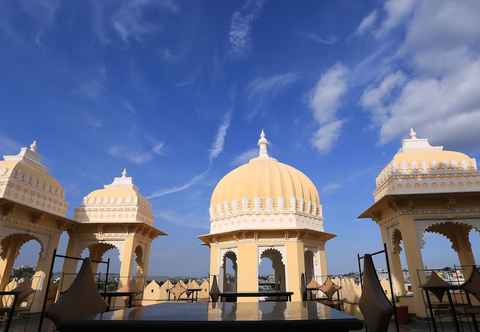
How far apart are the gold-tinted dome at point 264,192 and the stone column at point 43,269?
367 inches

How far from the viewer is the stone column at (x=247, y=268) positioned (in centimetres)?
1700

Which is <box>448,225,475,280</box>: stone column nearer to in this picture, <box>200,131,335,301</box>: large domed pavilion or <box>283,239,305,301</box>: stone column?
<box>200,131,335,301</box>: large domed pavilion

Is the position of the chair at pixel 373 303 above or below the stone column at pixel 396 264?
below

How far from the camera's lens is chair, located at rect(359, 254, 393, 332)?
3.48 metres

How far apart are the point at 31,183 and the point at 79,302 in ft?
47.2

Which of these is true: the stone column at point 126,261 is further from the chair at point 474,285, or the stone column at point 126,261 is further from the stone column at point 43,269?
the chair at point 474,285

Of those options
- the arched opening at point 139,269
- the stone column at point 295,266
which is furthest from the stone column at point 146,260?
the stone column at point 295,266

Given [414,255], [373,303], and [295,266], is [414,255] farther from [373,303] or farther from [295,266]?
[373,303]

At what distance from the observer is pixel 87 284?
484cm

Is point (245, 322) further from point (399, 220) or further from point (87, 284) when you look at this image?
point (399, 220)

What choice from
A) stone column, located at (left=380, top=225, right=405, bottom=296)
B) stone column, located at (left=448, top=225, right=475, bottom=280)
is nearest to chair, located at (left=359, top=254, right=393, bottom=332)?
stone column, located at (left=380, top=225, right=405, bottom=296)

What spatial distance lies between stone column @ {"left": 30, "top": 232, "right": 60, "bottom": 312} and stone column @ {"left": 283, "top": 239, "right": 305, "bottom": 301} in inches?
501

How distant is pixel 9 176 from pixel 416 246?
1885cm

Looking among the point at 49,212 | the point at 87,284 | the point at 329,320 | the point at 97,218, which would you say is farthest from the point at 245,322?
the point at 97,218
